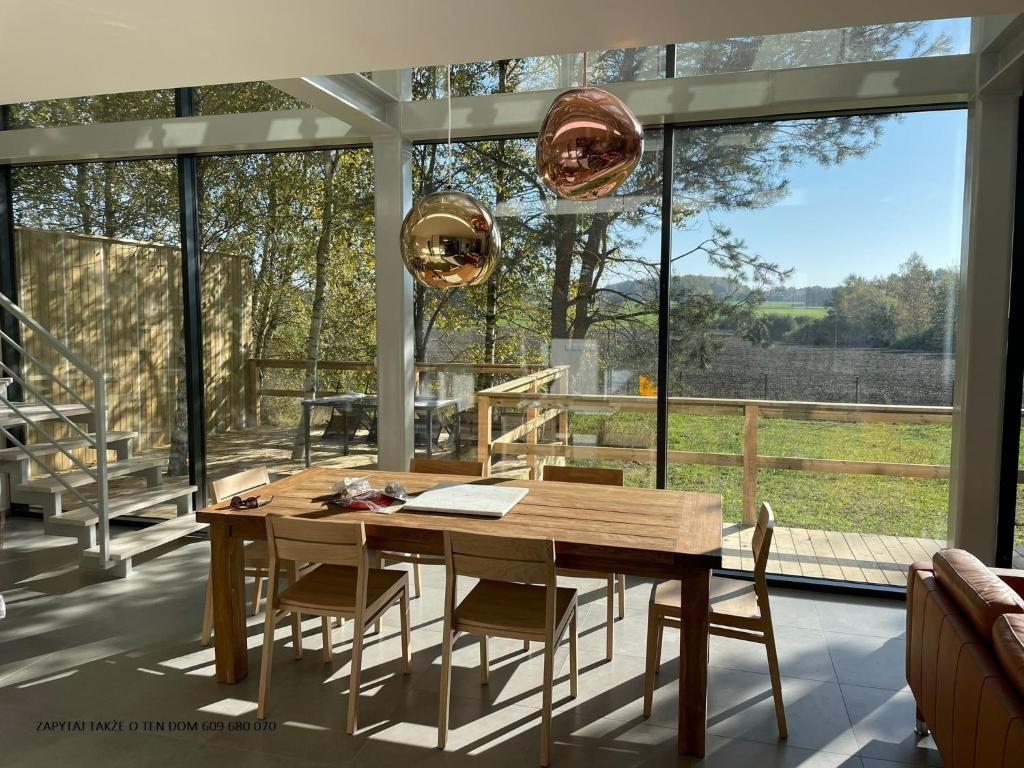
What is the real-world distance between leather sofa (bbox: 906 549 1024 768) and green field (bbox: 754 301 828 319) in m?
1.86

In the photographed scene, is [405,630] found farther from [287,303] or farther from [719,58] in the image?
[719,58]

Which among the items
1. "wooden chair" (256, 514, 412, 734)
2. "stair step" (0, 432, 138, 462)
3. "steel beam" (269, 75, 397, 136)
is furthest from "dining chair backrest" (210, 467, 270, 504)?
"steel beam" (269, 75, 397, 136)

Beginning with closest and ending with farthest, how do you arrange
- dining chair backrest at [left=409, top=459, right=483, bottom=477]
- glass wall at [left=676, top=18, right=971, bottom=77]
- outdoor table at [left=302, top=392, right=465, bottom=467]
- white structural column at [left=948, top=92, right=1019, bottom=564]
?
white structural column at [left=948, top=92, right=1019, bottom=564] → glass wall at [left=676, top=18, right=971, bottom=77] → dining chair backrest at [left=409, top=459, right=483, bottom=477] → outdoor table at [left=302, top=392, right=465, bottom=467]

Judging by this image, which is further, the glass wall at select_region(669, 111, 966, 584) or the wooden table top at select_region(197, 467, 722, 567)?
the glass wall at select_region(669, 111, 966, 584)

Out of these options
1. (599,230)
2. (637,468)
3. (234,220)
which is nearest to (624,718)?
(637,468)

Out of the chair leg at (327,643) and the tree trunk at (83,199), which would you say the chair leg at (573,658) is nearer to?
the chair leg at (327,643)

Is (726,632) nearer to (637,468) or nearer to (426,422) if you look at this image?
(637,468)

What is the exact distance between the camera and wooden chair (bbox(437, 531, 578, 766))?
2561 millimetres

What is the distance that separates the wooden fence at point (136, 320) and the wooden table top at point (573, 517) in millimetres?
2181

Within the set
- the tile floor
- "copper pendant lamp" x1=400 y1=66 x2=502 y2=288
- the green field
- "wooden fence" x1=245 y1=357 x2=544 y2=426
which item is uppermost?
"copper pendant lamp" x1=400 y1=66 x2=502 y2=288

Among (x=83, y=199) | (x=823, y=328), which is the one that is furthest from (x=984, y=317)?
(x=83, y=199)

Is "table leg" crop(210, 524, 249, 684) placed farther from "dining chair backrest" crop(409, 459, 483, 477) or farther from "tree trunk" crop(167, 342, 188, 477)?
"tree trunk" crop(167, 342, 188, 477)

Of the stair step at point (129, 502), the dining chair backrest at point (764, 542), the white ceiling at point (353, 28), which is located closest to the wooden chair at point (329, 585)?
the dining chair backrest at point (764, 542)

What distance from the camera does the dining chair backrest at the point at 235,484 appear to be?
3.39 meters
